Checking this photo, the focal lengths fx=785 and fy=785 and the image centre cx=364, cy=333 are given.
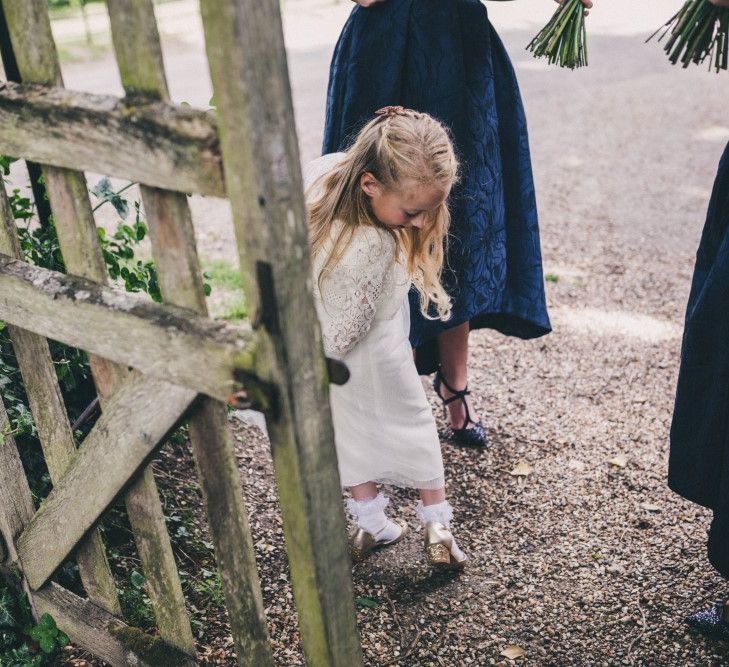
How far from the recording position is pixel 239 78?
111 cm

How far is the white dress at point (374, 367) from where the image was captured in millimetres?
2113

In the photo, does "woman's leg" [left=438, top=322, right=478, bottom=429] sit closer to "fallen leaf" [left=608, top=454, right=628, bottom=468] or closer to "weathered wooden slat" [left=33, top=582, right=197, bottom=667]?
"fallen leaf" [left=608, top=454, right=628, bottom=468]

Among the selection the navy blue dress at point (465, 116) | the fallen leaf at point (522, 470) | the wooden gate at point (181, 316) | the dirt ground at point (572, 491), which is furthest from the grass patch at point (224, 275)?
the wooden gate at point (181, 316)

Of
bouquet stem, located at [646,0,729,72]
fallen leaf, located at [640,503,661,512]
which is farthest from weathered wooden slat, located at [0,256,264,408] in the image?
fallen leaf, located at [640,503,661,512]

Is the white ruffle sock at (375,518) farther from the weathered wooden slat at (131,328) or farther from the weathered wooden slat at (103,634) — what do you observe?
the weathered wooden slat at (131,328)

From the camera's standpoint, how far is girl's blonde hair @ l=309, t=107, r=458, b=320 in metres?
2.03

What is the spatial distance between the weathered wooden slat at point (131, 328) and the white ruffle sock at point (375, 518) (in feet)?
3.95

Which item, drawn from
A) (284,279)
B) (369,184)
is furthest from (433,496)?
(284,279)

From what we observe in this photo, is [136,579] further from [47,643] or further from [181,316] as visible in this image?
[181,316]

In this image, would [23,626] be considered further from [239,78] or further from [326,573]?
[239,78]

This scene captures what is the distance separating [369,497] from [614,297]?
2.31m

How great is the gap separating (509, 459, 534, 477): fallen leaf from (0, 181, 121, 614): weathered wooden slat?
155cm

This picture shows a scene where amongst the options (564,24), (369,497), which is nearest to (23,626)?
(369,497)

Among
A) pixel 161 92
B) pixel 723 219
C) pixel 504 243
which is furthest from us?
pixel 504 243
